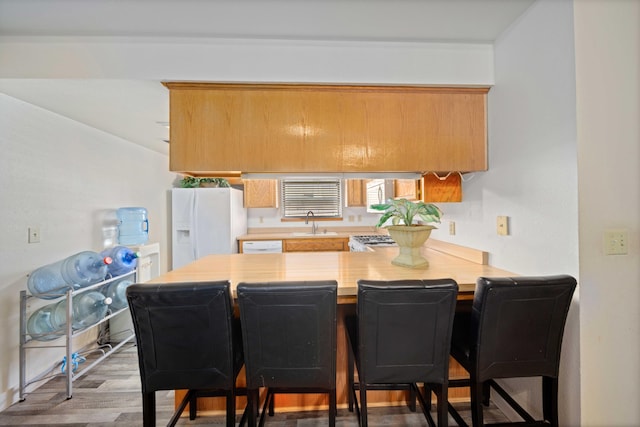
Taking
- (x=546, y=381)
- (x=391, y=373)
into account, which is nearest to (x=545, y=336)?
(x=546, y=381)

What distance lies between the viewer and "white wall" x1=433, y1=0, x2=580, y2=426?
4.17 ft

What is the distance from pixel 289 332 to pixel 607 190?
159cm

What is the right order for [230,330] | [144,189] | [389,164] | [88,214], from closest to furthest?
[230,330]
[389,164]
[88,214]
[144,189]

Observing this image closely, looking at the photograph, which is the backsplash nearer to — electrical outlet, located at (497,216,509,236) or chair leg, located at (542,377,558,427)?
electrical outlet, located at (497,216,509,236)

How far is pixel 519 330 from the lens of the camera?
3.89ft

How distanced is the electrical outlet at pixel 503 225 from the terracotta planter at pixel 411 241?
15.9 inches

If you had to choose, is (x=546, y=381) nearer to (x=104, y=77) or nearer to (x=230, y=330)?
(x=230, y=330)

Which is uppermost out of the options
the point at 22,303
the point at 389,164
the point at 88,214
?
the point at 389,164

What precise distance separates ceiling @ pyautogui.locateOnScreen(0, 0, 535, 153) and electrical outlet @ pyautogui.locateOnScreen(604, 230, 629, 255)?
127 cm

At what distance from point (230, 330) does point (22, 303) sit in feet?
6.21

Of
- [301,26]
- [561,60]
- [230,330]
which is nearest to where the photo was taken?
[230,330]

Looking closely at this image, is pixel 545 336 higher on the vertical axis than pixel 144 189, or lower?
lower

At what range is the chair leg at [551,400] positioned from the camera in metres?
1.24

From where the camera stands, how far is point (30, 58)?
5.43 feet
